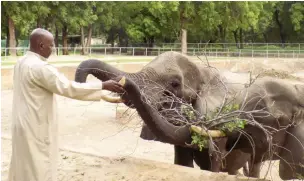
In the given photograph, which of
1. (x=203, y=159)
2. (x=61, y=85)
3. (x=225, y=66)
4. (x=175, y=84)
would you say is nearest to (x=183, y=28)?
(x=225, y=66)

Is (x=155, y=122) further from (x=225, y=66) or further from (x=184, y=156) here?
(x=225, y=66)

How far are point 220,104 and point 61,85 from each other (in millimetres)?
2785

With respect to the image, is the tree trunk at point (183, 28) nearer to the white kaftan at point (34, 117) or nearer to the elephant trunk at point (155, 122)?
the elephant trunk at point (155, 122)

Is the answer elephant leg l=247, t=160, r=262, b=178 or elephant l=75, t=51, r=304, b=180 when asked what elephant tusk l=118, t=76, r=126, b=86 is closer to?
elephant l=75, t=51, r=304, b=180

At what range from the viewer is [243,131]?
625 centimetres

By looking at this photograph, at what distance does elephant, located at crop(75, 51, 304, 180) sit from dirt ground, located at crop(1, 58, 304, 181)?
0.37m

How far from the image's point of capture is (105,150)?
1199 centimetres

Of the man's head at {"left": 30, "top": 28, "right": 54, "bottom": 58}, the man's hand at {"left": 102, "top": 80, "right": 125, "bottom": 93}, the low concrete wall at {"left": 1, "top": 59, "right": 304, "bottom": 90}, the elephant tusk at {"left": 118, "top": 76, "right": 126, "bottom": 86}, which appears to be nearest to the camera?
the man's hand at {"left": 102, "top": 80, "right": 125, "bottom": 93}

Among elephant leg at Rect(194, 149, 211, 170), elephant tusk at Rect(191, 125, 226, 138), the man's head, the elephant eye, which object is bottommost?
elephant leg at Rect(194, 149, 211, 170)

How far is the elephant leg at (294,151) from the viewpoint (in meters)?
6.90

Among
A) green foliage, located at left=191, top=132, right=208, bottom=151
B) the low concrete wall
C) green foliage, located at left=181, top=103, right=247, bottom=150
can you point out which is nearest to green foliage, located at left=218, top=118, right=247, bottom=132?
green foliage, located at left=181, top=103, right=247, bottom=150

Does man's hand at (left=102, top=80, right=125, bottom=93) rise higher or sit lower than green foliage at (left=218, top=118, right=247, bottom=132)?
higher

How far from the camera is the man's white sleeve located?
4.36 m

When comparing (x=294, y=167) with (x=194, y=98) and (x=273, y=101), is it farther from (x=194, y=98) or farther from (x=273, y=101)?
(x=194, y=98)
